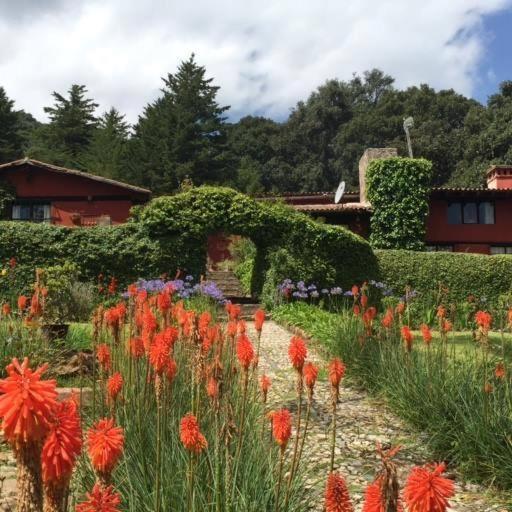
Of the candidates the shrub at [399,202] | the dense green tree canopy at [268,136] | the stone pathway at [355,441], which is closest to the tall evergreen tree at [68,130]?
the dense green tree canopy at [268,136]

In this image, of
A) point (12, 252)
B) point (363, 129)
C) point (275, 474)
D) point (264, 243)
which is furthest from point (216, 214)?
point (363, 129)

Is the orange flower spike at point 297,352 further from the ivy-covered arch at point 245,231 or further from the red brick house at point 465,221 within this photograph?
the red brick house at point 465,221

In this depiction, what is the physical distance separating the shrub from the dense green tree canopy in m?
12.7

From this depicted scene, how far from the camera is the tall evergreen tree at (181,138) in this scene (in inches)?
1449

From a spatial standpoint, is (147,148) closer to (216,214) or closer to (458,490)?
(216,214)

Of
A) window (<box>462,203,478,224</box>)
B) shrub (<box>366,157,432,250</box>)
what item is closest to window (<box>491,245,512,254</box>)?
window (<box>462,203,478,224</box>)

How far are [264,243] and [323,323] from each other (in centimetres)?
658

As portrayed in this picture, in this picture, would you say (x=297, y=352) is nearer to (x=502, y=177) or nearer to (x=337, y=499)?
(x=337, y=499)

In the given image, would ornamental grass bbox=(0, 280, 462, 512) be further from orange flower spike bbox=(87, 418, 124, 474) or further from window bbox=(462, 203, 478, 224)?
window bbox=(462, 203, 478, 224)

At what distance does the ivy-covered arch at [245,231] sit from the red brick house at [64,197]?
338 inches

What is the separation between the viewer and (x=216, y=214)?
15.7m

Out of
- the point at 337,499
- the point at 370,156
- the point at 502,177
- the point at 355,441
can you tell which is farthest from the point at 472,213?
the point at 337,499

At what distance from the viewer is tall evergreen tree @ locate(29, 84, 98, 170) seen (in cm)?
3939

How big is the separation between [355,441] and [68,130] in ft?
138
